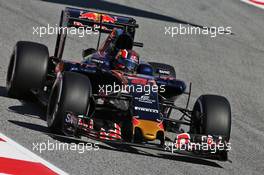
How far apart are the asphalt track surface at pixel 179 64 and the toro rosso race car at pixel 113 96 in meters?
0.24

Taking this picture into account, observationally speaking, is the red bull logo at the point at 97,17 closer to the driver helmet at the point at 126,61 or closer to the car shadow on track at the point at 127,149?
the driver helmet at the point at 126,61

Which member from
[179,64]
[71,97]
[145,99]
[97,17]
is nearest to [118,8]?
[179,64]

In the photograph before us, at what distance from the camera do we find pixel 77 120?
9766mm

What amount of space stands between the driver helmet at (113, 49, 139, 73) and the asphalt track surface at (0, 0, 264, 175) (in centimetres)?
123

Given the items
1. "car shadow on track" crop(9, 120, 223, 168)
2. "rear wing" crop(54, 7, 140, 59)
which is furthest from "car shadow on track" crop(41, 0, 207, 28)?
"car shadow on track" crop(9, 120, 223, 168)

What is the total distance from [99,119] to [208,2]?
49.8 feet

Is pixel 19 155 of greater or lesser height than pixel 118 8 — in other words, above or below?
below

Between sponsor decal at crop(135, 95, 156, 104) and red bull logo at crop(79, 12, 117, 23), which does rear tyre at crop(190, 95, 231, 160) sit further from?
red bull logo at crop(79, 12, 117, 23)

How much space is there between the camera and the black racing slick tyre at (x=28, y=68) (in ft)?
37.2

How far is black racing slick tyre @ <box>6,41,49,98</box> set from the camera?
11.3 m

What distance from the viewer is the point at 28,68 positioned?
1132cm

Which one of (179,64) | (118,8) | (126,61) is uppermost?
(118,8)

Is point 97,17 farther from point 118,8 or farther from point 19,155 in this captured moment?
point 118,8

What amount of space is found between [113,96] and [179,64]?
7.58 metres
